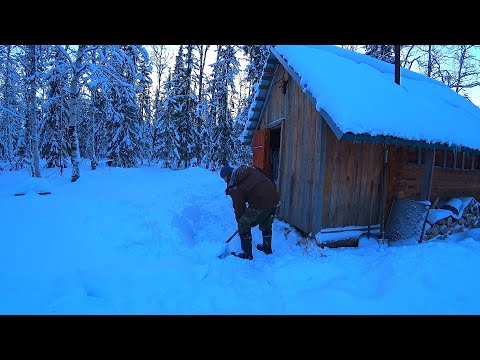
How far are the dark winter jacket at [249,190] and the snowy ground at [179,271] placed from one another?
1.02 m

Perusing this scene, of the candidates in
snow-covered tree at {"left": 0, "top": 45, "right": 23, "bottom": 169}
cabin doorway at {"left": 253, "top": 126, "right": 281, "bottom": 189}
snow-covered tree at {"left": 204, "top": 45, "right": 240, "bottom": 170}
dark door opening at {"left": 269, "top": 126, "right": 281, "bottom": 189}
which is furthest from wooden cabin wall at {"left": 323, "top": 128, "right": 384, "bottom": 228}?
snow-covered tree at {"left": 0, "top": 45, "right": 23, "bottom": 169}

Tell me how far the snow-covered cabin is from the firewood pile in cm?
42

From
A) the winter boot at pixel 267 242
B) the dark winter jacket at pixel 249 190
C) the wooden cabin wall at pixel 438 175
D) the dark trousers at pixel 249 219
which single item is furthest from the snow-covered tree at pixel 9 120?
the wooden cabin wall at pixel 438 175

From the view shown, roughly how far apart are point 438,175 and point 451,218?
134 centimetres

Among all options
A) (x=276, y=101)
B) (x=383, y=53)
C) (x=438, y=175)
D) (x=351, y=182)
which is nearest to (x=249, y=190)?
(x=351, y=182)

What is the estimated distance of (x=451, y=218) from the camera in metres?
6.79

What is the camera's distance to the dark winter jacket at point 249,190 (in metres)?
4.90

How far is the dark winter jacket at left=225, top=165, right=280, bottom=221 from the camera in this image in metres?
4.90

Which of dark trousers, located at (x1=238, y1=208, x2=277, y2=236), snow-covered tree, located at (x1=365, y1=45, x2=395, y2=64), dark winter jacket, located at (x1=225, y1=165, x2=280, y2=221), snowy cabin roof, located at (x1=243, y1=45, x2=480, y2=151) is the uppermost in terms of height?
snow-covered tree, located at (x1=365, y1=45, x2=395, y2=64)

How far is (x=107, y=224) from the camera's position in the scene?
4941mm

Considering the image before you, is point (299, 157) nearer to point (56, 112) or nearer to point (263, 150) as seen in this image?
point (263, 150)

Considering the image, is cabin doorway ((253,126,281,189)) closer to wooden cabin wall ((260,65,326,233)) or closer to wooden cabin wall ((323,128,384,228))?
wooden cabin wall ((260,65,326,233))
